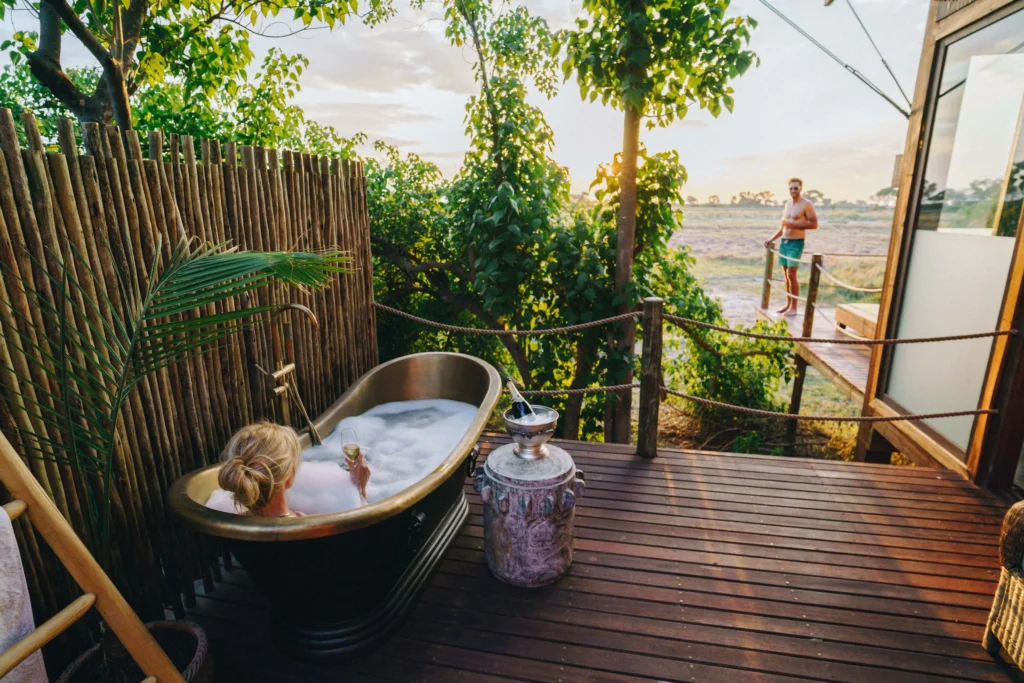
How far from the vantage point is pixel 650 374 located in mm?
2895

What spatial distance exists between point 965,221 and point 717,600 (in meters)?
2.58

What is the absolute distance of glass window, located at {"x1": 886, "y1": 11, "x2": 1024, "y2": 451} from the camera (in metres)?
2.67

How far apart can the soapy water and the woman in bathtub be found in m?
0.21

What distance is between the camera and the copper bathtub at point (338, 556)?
1.44 metres

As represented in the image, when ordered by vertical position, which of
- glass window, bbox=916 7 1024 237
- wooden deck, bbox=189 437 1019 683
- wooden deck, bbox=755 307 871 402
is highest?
glass window, bbox=916 7 1024 237

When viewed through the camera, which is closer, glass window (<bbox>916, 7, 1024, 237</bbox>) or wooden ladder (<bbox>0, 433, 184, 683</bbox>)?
wooden ladder (<bbox>0, 433, 184, 683</bbox>)

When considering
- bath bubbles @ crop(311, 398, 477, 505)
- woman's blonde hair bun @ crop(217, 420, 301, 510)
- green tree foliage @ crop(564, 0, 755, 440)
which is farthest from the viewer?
green tree foliage @ crop(564, 0, 755, 440)

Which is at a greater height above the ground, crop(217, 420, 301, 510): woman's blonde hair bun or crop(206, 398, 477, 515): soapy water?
crop(217, 420, 301, 510): woman's blonde hair bun

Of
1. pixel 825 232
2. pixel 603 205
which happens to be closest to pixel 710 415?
pixel 603 205

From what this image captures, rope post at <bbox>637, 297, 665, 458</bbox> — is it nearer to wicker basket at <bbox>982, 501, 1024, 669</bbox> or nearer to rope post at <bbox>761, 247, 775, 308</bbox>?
wicker basket at <bbox>982, 501, 1024, 669</bbox>

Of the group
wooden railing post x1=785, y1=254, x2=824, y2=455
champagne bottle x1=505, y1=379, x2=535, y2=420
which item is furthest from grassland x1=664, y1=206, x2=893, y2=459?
champagne bottle x1=505, y1=379, x2=535, y2=420

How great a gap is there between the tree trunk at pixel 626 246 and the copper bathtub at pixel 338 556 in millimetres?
1865

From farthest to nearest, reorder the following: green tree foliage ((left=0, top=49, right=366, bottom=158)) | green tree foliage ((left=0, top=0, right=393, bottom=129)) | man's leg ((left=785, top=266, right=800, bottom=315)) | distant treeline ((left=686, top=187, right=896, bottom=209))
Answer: distant treeline ((left=686, top=187, right=896, bottom=209)) < man's leg ((left=785, top=266, right=800, bottom=315)) < green tree foliage ((left=0, top=49, right=366, bottom=158)) < green tree foliage ((left=0, top=0, right=393, bottom=129))

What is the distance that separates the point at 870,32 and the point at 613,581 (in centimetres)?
397
